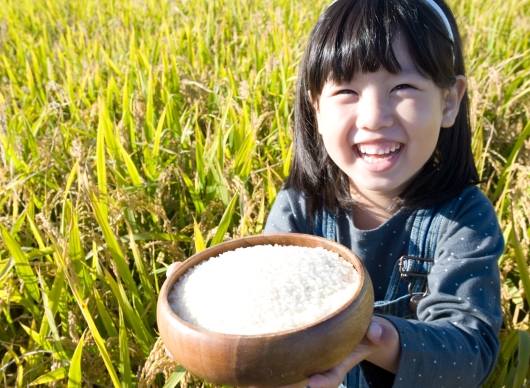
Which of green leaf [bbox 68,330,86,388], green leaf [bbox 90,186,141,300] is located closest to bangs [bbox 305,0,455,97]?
green leaf [bbox 90,186,141,300]

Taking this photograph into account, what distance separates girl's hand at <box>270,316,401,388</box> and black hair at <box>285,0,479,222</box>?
346 mm

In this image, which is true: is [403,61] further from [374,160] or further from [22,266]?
[22,266]

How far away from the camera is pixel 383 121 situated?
97cm

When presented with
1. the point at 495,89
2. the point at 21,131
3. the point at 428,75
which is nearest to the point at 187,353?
the point at 428,75

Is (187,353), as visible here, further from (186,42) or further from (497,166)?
(186,42)

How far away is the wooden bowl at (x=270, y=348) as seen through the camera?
679 millimetres

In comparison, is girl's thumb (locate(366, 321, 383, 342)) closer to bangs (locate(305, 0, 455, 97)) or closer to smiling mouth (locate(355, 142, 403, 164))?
smiling mouth (locate(355, 142, 403, 164))

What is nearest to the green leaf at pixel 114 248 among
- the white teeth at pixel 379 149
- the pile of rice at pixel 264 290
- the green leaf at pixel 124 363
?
the green leaf at pixel 124 363

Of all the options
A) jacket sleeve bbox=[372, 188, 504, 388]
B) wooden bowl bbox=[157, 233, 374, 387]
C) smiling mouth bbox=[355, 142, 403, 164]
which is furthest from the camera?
smiling mouth bbox=[355, 142, 403, 164]

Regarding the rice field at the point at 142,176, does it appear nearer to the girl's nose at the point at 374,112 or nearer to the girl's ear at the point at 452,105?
the girl's ear at the point at 452,105

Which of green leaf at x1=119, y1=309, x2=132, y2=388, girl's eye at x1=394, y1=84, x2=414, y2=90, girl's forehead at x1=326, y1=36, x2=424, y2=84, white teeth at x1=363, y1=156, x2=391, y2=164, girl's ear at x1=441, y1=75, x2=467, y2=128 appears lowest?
green leaf at x1=119, y1=309, x2=132, y2=388

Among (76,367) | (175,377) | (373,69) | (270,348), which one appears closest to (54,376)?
(76,367)

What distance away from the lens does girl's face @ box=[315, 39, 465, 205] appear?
99cm

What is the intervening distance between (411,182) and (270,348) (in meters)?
0.62
